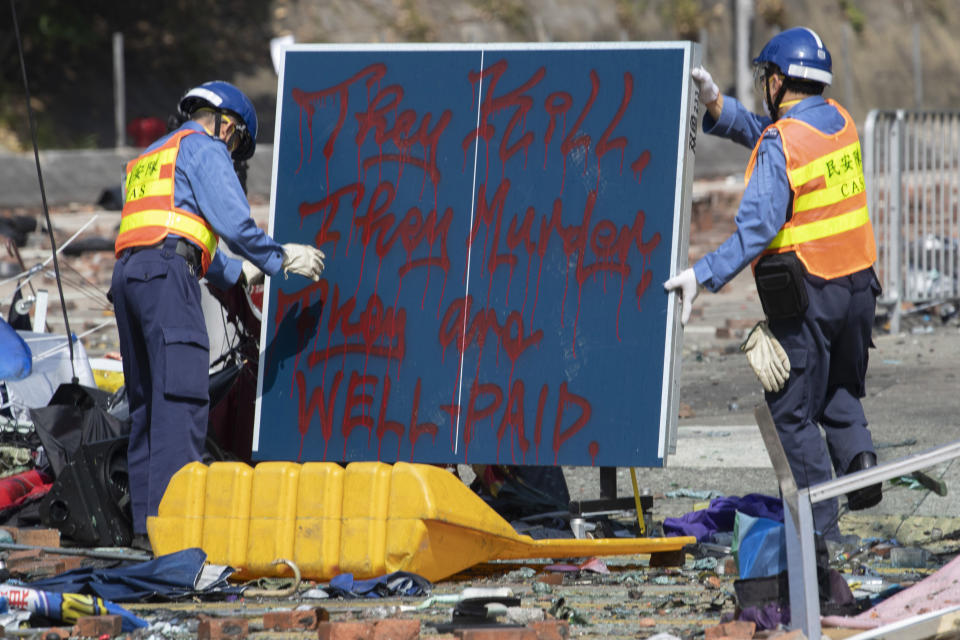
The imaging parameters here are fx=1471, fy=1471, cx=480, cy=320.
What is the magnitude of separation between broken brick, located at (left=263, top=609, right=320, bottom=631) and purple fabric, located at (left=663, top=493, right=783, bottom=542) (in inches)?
72.7

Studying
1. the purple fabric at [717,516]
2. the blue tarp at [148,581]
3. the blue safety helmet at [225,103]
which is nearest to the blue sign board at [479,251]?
the blue safety helmet at [225,103]

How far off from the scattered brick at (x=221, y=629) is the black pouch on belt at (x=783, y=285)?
2125 mm

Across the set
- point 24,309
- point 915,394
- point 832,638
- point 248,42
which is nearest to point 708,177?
point 248,42

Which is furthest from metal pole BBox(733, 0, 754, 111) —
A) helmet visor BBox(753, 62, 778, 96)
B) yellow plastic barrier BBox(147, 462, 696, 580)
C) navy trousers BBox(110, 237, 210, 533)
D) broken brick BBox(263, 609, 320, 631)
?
broken brick BBox(263, 609, 320, 631)

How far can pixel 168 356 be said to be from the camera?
547cm

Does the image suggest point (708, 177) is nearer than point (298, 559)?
No

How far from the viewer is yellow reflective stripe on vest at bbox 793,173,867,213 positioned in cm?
521

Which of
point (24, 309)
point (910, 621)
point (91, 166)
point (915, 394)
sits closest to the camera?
point (910, 621)

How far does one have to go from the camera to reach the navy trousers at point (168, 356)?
18.0ft

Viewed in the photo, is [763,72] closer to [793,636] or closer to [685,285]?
[685,285]

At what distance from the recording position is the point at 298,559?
4.93 metres

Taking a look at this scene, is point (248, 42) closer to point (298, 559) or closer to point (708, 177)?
point (708, 177)

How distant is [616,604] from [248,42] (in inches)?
906

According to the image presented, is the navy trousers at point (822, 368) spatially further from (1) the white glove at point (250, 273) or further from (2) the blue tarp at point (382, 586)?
(1) the white glove at point (250, 273)
